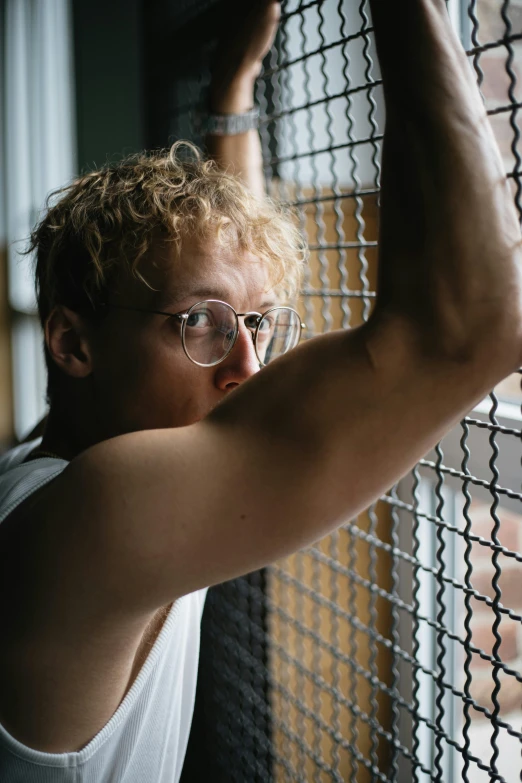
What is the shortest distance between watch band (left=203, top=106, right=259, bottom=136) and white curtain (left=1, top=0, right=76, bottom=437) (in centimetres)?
76

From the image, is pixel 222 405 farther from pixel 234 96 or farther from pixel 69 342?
pixel 234 96

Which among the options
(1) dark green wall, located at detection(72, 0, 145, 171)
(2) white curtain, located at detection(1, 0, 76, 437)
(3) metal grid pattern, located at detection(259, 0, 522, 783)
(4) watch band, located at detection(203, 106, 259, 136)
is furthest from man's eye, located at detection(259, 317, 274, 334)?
(2) white curtain, located at detection(1, 0, 76, 437)

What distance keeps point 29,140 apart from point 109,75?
0.85 m

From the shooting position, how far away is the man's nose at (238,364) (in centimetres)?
75

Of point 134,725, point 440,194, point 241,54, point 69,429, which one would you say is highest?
point 241,54

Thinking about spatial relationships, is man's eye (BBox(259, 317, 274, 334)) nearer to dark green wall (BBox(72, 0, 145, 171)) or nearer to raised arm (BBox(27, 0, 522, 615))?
raised arm (BBox(27, 0, 522, 615))

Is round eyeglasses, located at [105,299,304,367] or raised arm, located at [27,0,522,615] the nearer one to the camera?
raised arm, located at [27,0,522,615]

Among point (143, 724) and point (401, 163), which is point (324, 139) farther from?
point (143, 724)

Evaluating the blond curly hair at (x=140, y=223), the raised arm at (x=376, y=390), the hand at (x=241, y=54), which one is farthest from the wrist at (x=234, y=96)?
the raised arm at (x=376, y=390)

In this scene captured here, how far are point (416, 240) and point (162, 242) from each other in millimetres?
341

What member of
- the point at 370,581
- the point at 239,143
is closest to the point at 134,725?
the point at 370,581

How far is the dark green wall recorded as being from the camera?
134cm

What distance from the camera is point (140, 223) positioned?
761 millimetres

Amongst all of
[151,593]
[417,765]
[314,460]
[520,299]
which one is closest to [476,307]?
[520,299]
